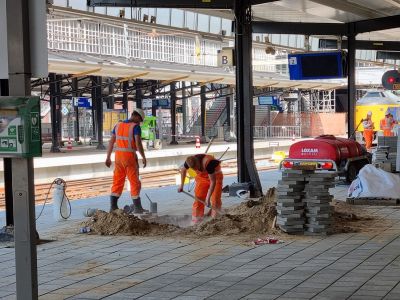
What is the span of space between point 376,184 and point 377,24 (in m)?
8.04

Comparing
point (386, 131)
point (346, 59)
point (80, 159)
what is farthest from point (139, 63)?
point (346, 59)

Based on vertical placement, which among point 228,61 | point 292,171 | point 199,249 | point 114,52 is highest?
point 114,52

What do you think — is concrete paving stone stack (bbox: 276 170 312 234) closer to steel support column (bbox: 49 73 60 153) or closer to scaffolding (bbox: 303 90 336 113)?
steel support column (bbox: 49 73 60 153)

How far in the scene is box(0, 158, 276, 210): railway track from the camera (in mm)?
20469

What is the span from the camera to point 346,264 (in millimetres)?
7586

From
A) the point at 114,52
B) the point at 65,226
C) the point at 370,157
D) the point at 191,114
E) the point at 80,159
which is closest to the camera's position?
the point at 65,226

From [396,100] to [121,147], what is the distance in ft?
103

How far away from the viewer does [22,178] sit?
462 centimetres

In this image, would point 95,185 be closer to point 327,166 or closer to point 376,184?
point 327,166

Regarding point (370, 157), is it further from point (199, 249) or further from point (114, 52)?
point (114, 52)

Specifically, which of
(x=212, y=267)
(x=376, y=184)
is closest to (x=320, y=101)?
(x=376, y=184)

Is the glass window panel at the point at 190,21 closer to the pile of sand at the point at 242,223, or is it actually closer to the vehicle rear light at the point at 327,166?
the vehicle rear light at the point at 327,166

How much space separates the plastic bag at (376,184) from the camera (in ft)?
42.9

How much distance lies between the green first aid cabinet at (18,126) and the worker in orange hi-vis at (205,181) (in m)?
6.28
